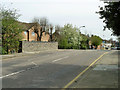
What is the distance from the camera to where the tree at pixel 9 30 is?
2745 centimetres

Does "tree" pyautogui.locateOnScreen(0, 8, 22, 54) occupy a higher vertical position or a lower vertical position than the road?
higher

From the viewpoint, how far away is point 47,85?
7918mm

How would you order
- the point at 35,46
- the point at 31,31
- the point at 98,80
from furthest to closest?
the point at 31,31, the point at 35,46, the point at 98,80

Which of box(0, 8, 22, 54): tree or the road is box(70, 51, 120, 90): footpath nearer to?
the road

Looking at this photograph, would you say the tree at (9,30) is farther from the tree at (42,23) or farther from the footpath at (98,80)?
the tree at (42,23)

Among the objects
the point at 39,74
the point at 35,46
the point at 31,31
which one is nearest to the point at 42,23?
the point at 31,31

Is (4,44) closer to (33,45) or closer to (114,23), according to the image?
(33,45)

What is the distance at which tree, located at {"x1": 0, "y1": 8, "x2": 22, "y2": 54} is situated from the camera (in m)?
27.5

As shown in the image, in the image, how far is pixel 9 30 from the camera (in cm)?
2781

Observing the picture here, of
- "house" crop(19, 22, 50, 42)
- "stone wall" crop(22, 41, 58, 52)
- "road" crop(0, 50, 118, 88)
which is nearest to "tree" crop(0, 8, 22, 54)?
"stone wall" crop(22, 41, 58, 52)

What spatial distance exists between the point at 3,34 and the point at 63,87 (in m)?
22.0

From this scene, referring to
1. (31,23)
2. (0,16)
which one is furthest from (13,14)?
(31,23)

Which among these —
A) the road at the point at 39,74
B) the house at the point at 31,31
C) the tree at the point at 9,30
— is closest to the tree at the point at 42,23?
the house at the point at 31,31

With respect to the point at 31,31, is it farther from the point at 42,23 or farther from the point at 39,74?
the point at 39,74
